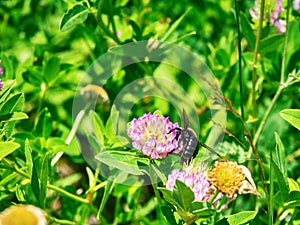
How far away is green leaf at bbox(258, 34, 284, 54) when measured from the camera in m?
1.42

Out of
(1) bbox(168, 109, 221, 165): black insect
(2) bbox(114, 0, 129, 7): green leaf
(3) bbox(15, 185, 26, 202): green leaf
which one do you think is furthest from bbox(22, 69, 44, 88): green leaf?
(1) bbox(168, 109, 221, 165): black insect

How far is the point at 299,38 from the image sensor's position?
1.57m

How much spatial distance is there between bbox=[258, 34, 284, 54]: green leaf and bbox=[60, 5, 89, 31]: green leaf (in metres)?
0.38

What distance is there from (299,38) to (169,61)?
0.34 meters

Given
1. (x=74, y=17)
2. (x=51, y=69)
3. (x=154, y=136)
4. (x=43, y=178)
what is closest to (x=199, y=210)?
(x=154, y=136)

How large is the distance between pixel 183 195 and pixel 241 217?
0.14 metres

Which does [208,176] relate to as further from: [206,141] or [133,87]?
[133,87]

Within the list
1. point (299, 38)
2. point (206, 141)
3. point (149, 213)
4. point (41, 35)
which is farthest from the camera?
point (41, 35)

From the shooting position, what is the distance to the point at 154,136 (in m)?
1.08

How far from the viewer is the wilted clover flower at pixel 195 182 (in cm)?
106

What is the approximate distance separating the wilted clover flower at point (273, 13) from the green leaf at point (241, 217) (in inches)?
21.1

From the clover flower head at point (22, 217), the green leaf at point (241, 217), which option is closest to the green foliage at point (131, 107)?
the green leaf at point (241, 217)

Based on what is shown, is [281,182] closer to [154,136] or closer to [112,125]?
[154,136]

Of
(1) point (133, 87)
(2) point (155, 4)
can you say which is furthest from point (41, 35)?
(1) point (133, 87)
